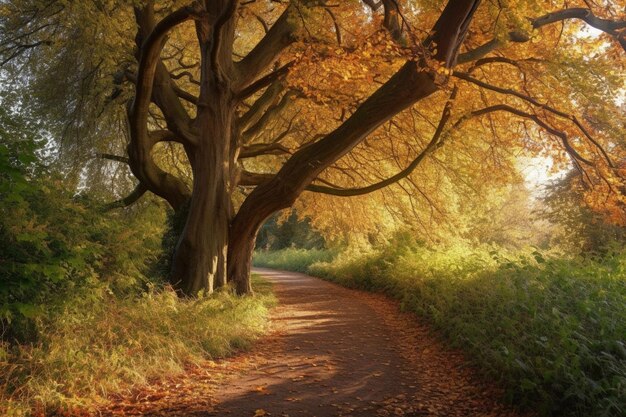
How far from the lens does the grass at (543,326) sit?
14.0ft

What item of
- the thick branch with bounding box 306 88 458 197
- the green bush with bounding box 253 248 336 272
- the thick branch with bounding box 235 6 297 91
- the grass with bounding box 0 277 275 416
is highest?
the thick branch with bounding box 235 6 297 91

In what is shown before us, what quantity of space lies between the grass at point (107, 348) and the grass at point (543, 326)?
3534 millimetres

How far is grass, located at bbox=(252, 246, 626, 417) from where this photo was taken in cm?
427

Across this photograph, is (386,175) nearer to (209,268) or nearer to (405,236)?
(405,236)

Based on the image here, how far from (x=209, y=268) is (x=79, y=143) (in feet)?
12.7

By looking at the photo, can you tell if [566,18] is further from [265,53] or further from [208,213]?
[208,213]

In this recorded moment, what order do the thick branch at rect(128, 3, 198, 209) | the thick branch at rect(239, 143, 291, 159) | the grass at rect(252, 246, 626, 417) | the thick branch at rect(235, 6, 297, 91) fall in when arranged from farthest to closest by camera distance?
the thick branch at rect(239, 143, 291, 159) < the thick branch at rect(235, 6, 297, 91) < the thick branch at rect(128, 3, 198, 209) < the grass at rect(252, 246, 626, 417)

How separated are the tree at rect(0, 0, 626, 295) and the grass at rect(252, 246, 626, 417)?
300 cm

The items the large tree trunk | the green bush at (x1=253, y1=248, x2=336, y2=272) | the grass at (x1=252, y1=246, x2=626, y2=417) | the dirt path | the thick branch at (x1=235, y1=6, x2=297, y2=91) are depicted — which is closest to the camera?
the grass at (x1=252, y1=246, x2=626, y2=417)

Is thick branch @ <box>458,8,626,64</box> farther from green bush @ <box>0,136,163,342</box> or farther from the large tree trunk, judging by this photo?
green bush @ <box>0,136,163,342</box>

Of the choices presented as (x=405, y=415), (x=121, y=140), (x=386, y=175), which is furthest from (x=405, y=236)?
(x=405, y=415)

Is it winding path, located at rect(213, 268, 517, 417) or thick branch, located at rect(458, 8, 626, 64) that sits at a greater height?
thick branch, located at rect(458, 8, 626, 64)

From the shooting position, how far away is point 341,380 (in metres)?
6.08

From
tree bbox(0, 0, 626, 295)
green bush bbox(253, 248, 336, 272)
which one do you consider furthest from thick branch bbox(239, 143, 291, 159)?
green bush bbox(253, 248, 336, 272)
